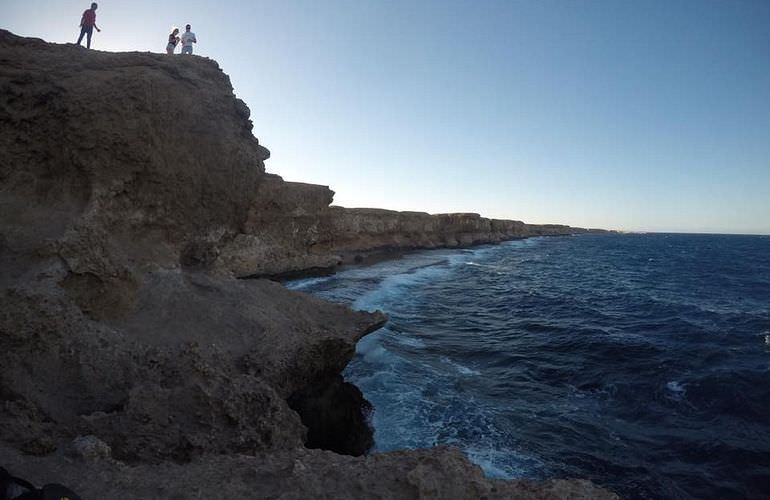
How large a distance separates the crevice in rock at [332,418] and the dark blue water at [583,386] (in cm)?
31

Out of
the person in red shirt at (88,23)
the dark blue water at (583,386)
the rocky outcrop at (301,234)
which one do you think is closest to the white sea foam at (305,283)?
the dark blue water at (583,386)

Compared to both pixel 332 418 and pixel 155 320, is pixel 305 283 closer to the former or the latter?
pixel 332 418

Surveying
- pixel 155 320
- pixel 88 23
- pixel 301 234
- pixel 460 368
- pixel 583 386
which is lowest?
pixel 460 368

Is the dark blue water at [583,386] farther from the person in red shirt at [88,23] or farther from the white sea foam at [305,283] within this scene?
the person in red shirt at [88,23]

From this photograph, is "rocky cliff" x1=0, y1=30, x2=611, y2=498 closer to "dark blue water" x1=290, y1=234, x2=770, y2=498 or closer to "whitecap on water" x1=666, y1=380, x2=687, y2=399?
"dark blue water" x1=290, y1=234, x2=770, y2=498

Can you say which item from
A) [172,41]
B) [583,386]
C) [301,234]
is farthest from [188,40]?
[301,234]

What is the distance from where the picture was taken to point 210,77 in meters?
8.30

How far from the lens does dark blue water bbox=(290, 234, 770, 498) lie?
705 centimetres

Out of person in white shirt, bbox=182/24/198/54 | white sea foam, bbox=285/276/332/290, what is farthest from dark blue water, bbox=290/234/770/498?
person in white shirt, bbox=182/24/198/54

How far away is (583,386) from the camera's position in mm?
10297

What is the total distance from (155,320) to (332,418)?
337 cm

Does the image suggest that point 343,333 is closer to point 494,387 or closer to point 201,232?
point 201,232

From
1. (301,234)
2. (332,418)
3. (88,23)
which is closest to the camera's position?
(332,418)

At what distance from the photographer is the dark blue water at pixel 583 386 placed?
23.1 ft
